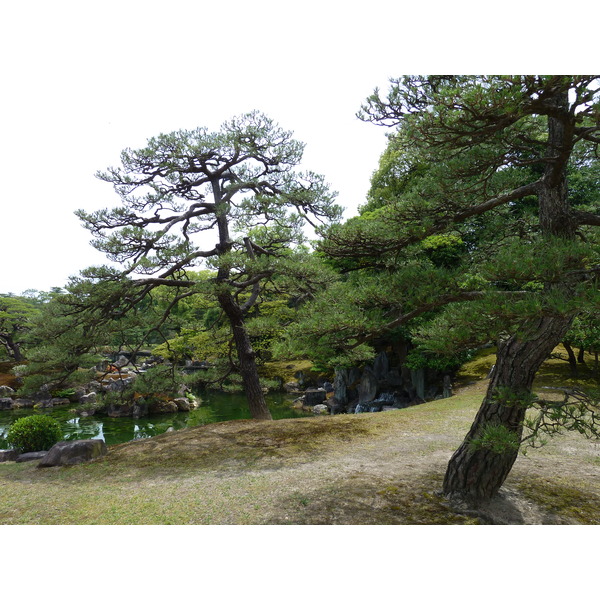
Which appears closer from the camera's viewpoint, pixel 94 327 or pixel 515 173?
pixel 515 173

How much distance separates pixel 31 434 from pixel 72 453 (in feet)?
3.99

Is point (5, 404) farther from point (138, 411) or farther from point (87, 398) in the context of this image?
point (138, 411)

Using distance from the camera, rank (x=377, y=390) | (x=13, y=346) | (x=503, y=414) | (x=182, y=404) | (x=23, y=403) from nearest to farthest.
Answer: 1. (x=503, y=414)
2. (x=377, y=390)
3. (x=182, y=404)
4. (x=23, y=403)
5. (x=13, y=346)

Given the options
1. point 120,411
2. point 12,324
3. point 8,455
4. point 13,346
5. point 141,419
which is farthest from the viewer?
point 12,324

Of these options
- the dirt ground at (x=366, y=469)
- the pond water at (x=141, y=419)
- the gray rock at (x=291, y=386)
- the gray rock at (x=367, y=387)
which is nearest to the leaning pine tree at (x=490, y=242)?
the dirt ground at (x=366, y=469)

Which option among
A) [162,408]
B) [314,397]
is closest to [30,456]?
[162,408]

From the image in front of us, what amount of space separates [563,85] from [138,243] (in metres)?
5.52

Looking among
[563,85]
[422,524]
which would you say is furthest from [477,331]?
[422,524]

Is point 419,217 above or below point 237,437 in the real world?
above

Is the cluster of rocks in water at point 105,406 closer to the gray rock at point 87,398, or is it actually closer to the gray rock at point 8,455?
the gray rock at point 87,398

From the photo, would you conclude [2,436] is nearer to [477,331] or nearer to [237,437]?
[237,437]

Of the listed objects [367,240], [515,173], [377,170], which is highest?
[377,170]

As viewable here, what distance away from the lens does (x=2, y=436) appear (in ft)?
31.2

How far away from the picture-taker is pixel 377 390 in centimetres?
1108
